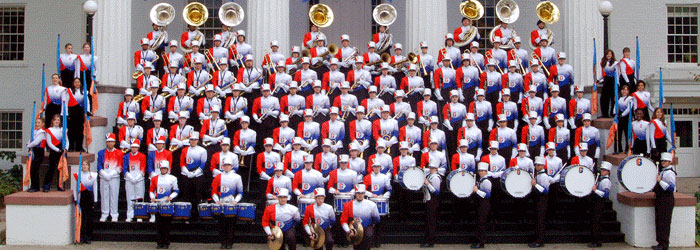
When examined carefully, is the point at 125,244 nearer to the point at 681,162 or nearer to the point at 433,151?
the point at 433,151

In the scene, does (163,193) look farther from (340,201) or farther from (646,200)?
(646,200)

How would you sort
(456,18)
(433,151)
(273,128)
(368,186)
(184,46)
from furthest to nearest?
(456,18)
(184,46)
(273,128)
(433,151)
(368,186)

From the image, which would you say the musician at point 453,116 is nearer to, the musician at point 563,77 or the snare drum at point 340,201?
the musician at point 563,77

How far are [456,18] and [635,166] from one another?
11.5 metres

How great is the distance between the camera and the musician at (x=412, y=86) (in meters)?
17.0

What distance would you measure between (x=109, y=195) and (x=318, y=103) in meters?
4.97

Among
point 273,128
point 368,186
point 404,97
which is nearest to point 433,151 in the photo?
point 368,186

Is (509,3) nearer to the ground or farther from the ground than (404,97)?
farther from the ground

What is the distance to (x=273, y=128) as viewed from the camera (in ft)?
52.9

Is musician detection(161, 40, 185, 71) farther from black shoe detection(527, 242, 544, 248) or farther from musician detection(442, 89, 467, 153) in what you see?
black shoe detection(527, 242, 544, 248)

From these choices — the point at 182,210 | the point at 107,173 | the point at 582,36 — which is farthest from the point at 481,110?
the point at 107,173

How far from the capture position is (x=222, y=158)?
1407 cm

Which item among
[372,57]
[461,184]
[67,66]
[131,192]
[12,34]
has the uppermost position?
[12,34]

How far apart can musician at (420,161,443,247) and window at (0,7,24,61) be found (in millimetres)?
17009
